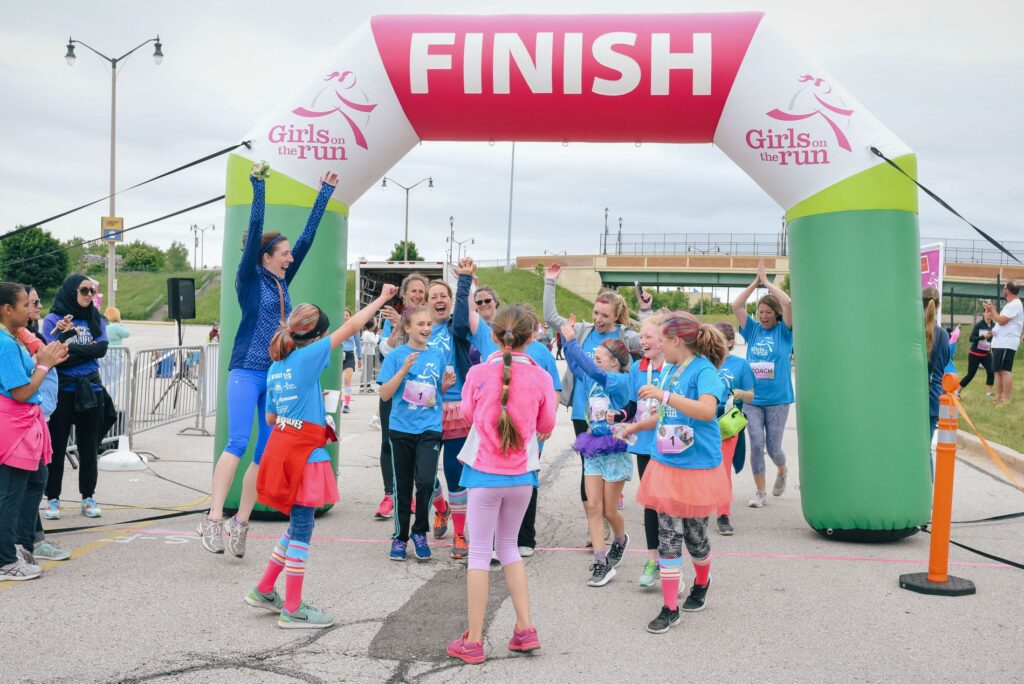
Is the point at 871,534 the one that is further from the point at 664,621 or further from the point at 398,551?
the point at 398,551

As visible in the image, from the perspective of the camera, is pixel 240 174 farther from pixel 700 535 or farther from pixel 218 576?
pixel 700 535

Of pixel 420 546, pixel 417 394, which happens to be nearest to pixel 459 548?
pixel 420 546

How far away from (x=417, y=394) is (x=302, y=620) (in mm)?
1731

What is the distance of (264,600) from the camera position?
14.6ft

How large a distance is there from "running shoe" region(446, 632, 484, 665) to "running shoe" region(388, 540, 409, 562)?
69.5 inches

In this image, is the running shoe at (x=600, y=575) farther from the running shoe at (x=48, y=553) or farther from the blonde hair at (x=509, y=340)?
the running shoe at (x=48, y=553)

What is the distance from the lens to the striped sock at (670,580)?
4.48 meters

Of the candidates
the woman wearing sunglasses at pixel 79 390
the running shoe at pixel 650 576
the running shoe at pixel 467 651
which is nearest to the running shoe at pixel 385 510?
the woman wearing sunglasses at pixel 79 390

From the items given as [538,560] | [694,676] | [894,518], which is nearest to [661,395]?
[694,676]

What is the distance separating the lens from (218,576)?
5.21m

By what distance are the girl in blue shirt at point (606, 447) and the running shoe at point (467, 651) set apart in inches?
56.7

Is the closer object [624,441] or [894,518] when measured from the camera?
[624,441]

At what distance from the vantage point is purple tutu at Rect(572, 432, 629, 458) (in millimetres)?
5336

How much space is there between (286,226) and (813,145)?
375cm
